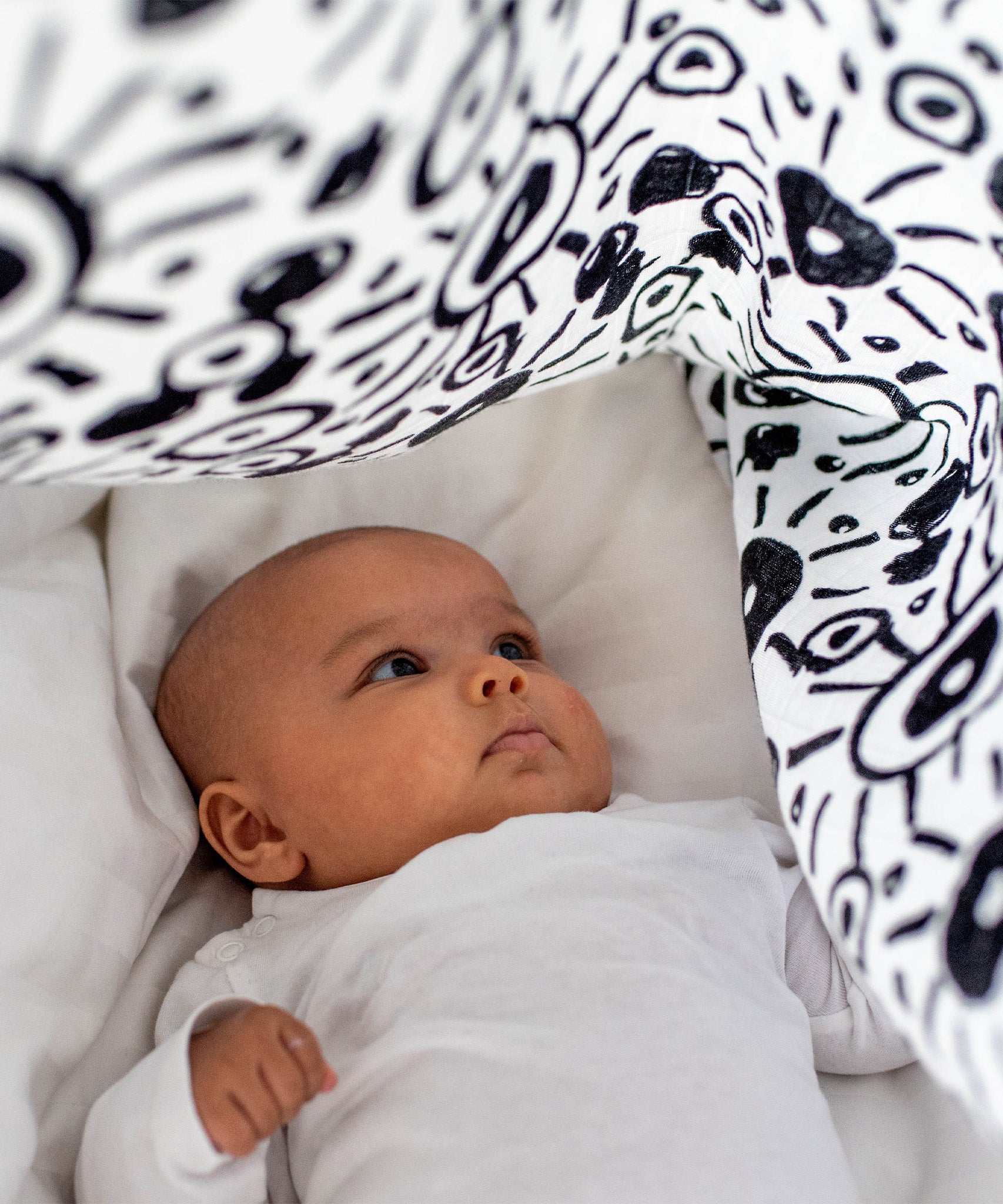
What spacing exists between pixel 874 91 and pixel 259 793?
2.11ft

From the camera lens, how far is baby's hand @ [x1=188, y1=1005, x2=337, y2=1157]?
1.99 ft

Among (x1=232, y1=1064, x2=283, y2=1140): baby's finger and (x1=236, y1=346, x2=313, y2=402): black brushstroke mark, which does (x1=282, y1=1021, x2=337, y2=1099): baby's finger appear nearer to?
(x1=232, y1=1064, x2=283, y2=1140): baby's finger

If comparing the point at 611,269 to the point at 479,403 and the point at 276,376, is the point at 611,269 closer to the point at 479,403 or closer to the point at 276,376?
the point at 479,403

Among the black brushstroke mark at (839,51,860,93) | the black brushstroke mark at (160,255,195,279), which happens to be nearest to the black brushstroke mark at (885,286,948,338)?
the black brushstroke mark at (839,51,860,93)

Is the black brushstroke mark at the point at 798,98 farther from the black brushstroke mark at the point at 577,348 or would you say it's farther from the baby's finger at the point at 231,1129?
the baby's finger at the point at 231,1129

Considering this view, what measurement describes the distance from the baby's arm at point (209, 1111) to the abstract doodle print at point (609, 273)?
32 cm

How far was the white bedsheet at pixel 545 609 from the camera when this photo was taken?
2.53 ft

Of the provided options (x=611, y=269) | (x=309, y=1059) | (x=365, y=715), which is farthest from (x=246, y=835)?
(x=611, y=269)

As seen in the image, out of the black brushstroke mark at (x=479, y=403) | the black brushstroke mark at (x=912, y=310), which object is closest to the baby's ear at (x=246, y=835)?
the black brushstroke mark at (x=479, y=403)

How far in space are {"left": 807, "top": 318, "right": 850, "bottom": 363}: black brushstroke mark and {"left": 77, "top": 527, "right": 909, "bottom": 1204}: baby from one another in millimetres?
351

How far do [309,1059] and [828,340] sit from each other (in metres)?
0.50

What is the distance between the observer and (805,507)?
73cm

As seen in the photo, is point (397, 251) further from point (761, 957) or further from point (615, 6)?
point (761, 957)

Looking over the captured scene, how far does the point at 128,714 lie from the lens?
0.89m
